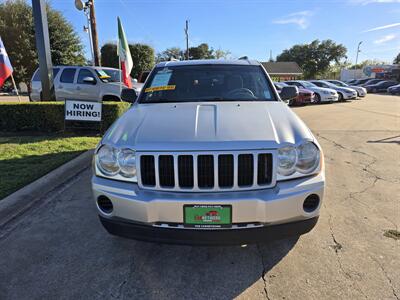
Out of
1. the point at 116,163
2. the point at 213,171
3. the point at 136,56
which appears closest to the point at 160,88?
the point at 116,163

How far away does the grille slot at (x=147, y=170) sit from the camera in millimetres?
2436

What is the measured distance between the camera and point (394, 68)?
5372cm

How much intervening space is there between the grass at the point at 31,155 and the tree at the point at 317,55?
246 feet

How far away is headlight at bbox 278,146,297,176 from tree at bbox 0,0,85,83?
28.8m

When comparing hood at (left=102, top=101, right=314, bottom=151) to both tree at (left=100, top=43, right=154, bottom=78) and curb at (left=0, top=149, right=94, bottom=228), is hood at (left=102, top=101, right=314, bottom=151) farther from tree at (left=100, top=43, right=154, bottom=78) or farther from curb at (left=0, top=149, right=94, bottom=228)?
tree at (left=100, top=43, right=154, bottom=78)

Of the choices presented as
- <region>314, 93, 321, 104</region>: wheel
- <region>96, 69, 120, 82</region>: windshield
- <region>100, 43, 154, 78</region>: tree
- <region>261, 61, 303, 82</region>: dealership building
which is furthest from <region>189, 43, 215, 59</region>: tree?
<region>96, 69, 120, 82</region>: windshield

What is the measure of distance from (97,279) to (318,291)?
5.70 ft

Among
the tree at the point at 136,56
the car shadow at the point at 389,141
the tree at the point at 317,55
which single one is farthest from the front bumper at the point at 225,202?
the tree at the point at 317,55

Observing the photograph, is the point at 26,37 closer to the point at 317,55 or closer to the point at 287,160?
the point at 287,160

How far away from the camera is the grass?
4725 mm

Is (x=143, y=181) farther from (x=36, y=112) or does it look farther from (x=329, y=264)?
(x=36, y=112)

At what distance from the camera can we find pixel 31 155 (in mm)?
6062

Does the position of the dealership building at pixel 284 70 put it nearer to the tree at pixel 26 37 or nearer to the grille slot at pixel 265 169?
the tree at pixel 26 37

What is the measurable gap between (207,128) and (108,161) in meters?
0.85
